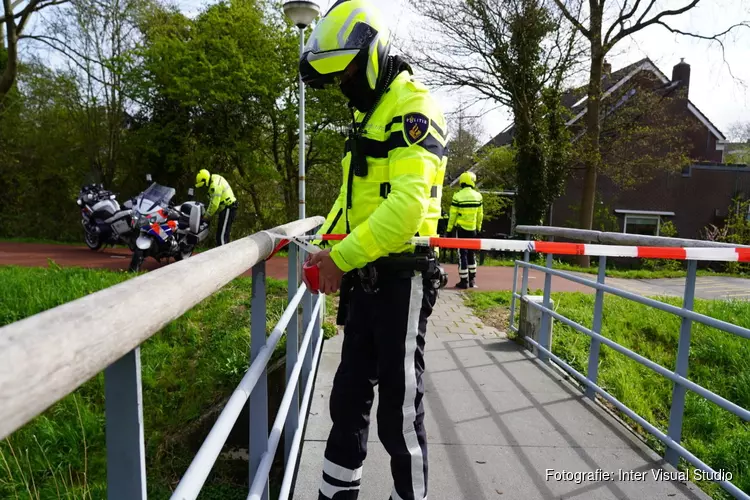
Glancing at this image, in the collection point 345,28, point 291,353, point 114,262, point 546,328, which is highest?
point 345,28

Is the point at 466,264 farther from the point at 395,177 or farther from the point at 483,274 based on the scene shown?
the point at 395,177

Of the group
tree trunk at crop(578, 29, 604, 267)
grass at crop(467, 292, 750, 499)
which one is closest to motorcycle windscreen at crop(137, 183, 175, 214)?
grass at crop(467, 292, 750, 499)

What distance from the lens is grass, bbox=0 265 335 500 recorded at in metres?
4.03

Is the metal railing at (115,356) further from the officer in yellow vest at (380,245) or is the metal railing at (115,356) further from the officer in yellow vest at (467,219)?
the officer in yellow vest at (467,219)

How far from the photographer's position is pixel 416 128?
1894 mm

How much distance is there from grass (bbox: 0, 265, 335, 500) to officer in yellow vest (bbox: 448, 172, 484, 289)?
3.55 meters

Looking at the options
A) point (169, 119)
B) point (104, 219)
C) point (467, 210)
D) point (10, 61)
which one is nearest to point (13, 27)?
point (10, 61)

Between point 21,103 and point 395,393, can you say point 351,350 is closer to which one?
point 395,393

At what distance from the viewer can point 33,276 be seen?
745 centimetres

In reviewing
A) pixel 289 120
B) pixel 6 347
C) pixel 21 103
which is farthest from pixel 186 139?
pixel 6 347

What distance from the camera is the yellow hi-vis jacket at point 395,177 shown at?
71.8 inches

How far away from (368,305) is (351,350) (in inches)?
8.5

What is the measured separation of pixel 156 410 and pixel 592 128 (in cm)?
1544

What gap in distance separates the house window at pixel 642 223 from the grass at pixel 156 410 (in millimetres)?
19232
